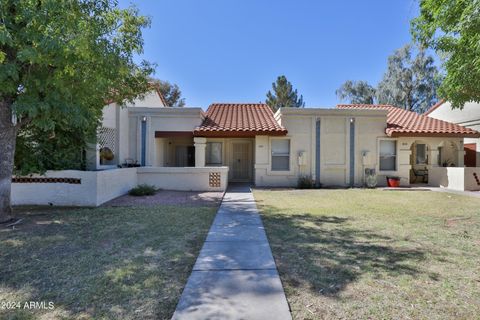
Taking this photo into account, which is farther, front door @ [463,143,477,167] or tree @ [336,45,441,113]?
tree @ [336,45,441,113]

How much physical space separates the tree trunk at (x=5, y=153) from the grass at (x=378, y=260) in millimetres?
6617

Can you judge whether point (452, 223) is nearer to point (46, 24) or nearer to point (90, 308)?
point (90, 308)

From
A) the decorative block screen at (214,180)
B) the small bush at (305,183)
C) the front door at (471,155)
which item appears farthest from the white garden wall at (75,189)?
the front door at (471,155)

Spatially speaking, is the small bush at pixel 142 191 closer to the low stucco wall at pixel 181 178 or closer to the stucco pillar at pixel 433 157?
the low stucco wall at pixel 181 178

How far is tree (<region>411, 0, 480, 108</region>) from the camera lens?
20.5 feet

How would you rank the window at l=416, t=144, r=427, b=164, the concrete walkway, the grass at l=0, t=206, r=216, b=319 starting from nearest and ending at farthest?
the concrete walkway < the grass at l=0, t=206, r=216, b=319 < the window at l=416, t=144, r=427, b=164

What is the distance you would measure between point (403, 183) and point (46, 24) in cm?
1707

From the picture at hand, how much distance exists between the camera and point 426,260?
480cm

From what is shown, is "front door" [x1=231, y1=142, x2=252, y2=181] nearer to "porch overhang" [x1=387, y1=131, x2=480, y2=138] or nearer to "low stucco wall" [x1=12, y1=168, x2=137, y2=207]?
"porch overhang" [x1=387, y1=131, x2=480, y2=138]

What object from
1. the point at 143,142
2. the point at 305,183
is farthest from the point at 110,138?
the point at 305,183

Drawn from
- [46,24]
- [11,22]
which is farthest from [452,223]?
[11,22]

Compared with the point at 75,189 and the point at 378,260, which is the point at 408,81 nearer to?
the point at 378,260

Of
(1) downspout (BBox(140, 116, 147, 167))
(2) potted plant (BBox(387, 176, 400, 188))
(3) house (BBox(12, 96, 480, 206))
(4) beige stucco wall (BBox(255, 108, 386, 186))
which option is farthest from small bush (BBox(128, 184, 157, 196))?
(2) potted plant (BBox(387, 176, 400, 188))

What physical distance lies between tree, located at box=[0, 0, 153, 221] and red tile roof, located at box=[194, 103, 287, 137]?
7.48 m
